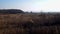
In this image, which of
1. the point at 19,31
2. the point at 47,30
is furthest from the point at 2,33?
the point at 47,30

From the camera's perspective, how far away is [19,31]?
15695 millimetres

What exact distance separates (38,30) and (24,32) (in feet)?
4.01

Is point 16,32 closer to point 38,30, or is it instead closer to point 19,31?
point 19,31

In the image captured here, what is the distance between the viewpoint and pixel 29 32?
15.5 m

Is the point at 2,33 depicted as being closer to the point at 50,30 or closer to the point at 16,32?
the point at 16,32

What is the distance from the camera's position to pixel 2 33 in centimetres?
1545

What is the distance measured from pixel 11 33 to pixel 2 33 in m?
0.82

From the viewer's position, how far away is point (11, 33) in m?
15.2

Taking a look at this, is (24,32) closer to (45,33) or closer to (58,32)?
(45,33)

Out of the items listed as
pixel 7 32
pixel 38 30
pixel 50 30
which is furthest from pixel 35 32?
pixel 7 32

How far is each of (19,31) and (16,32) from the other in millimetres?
324

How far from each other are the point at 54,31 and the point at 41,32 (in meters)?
1.23

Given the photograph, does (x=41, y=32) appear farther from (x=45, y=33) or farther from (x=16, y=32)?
(x=16, y=32)

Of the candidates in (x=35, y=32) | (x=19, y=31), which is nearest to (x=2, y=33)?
(x=19, y=31)
